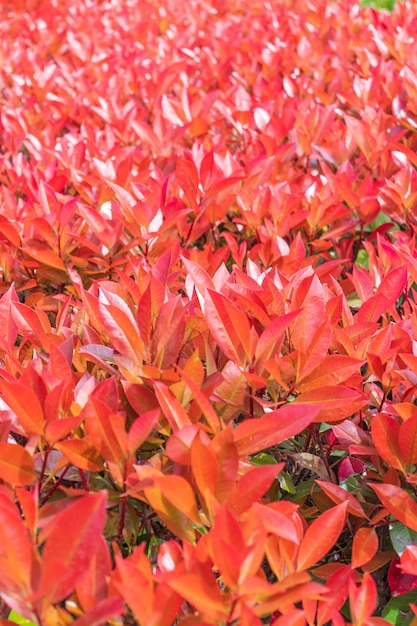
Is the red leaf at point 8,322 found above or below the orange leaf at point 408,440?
above

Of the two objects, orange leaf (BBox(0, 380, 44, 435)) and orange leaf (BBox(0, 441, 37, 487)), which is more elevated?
orange leaf (BBox(0, 380, 44, 435))

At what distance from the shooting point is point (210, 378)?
1.42 meters

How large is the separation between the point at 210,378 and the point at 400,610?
0.57 meters

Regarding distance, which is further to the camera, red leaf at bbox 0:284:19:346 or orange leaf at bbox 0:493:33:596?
red leaf at bbox 0:284:19:346

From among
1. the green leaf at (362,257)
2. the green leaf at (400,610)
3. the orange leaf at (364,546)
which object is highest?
the orange leaf at (364,546)

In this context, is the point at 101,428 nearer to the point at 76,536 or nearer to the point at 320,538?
the point at 76,536

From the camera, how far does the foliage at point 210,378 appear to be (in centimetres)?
106

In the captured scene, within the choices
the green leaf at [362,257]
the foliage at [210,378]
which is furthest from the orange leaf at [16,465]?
the green leaf at [362,257]

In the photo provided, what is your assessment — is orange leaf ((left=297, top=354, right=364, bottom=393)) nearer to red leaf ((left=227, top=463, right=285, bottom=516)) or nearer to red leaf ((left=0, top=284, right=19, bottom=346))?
red leaf ((left=227, top=463, right=285, bottom=516))

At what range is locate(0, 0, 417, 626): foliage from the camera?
106 cm

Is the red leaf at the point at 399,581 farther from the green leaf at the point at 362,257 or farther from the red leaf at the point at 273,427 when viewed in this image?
the green leaf at the point at 362,257

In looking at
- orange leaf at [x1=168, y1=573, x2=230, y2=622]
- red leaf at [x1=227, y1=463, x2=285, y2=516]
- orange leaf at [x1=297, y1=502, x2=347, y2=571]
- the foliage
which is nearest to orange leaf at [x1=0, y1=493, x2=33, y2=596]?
the foliage

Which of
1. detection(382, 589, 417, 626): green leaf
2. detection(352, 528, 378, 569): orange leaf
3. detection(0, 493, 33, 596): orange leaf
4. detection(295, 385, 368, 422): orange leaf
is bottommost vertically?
detection(382, 589, 417, 626): green leaf

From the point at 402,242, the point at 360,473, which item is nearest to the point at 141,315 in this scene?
the point at 360,473
